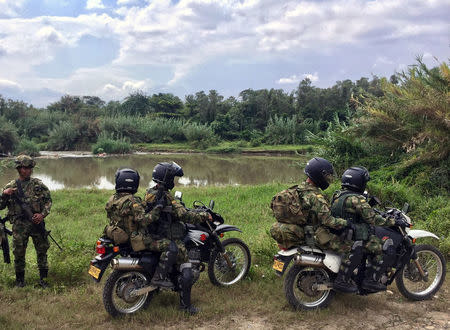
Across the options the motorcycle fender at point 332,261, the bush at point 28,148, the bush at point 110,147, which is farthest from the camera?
the bush at point 110,147

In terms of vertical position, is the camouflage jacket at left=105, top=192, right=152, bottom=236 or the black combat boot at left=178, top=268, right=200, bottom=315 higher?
the camouflage jacket at left=105, top=192, right=152, bottom=236

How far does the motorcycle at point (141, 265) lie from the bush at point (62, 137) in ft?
153

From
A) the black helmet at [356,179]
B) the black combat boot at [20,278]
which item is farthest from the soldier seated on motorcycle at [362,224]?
the black combat boot at [20,278]

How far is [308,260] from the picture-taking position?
14.1 feet

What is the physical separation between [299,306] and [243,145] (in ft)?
149

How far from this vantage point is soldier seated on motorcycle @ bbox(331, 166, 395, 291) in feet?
14.1

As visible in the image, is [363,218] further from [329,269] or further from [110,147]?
[110,147]

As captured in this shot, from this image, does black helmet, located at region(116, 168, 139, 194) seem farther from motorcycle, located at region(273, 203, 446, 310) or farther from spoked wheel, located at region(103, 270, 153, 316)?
motorcycle, located at region(273, 203, 446, 310)

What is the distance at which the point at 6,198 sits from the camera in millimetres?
5223

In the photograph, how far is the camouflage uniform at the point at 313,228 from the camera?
170 inches

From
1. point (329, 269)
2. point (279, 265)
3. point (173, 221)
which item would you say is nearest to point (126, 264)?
point (173, 221)

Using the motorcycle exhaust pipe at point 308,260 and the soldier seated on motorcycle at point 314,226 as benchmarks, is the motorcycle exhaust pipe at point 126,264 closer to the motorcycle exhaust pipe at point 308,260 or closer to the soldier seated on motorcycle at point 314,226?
the soldier seated on motorcycle at point 314,226

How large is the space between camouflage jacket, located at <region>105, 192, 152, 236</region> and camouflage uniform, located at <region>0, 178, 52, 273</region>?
152cm

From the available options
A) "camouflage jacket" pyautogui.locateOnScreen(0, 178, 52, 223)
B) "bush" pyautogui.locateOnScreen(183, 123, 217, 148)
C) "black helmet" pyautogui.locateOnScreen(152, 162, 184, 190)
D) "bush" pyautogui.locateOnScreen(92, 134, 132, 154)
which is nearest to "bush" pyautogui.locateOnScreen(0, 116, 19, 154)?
"bush" pyautogui.locateOnScreen(92, 134, 132, 154)
